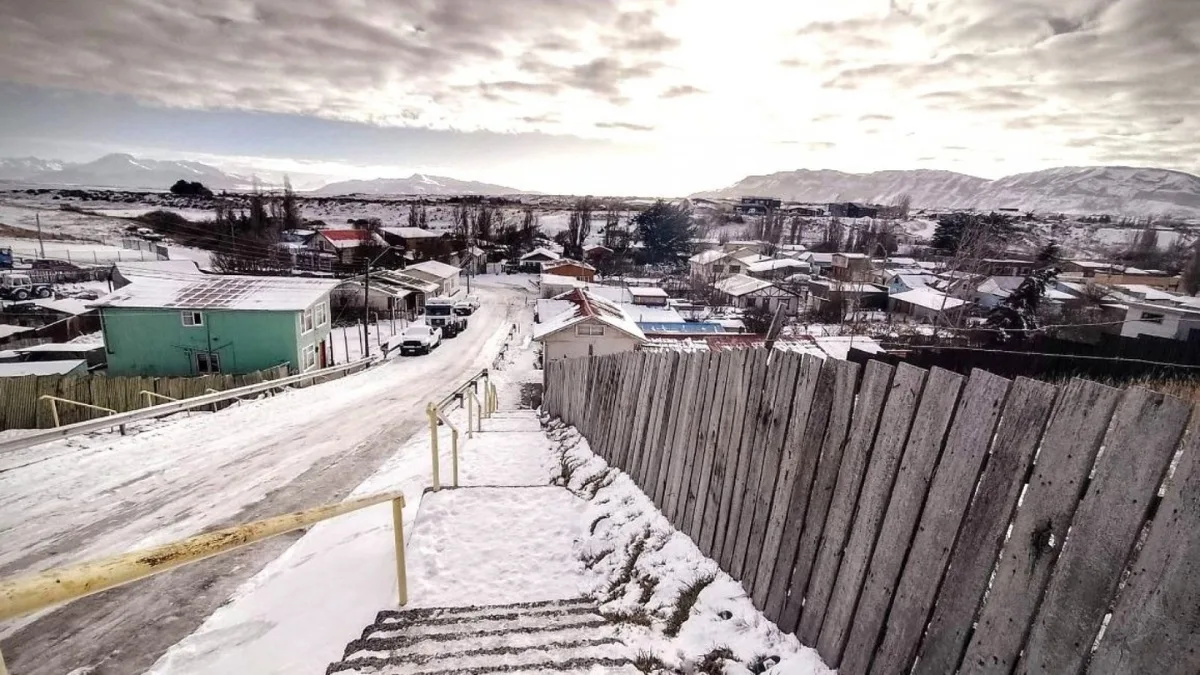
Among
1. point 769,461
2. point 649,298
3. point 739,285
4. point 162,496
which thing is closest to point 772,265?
point 739,285

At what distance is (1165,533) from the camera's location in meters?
1.57

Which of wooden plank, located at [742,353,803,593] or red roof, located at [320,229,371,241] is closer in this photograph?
wooden plank, located at [742,353,803,593]

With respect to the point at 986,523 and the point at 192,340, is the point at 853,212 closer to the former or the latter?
the point at 192,340

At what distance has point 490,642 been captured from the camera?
3.43 m

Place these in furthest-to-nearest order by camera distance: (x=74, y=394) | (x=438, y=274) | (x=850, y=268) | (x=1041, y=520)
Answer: (x=850, y=268), (x=438, y=274), (x=74, y=394), (x=1041, y=520)

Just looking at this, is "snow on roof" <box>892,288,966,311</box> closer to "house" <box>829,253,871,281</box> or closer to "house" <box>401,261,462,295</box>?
"house" <box>829,253,871,281</box>

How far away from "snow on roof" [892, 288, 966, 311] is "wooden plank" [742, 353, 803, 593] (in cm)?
4678

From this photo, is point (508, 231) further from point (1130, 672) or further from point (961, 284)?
point (1130, 672)

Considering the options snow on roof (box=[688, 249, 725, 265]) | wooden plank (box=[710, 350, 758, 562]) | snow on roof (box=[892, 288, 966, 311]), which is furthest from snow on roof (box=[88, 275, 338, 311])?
snow on roof (box=[688, 249, 725, 265])

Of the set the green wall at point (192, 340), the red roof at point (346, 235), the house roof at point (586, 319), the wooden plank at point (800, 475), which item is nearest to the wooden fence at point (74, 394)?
the green wall at point (192, 340)

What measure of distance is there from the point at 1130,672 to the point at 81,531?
11.7 metres

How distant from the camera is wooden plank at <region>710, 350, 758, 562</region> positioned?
3.78 metres

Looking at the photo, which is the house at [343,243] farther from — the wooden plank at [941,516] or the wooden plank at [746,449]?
the wooden plank at [941,516]

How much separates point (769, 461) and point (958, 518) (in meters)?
1.30
